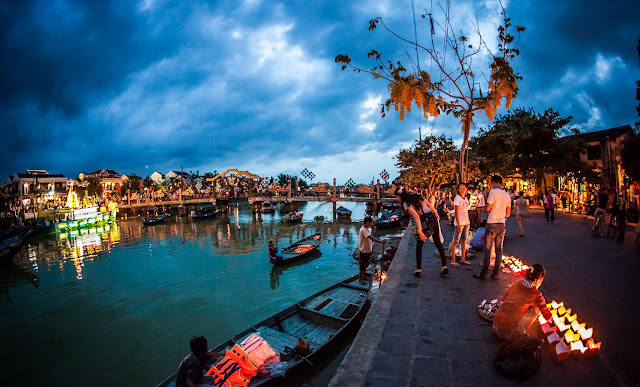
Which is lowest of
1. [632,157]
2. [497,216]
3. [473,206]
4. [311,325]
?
[311,325]

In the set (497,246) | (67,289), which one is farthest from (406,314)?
(67,289)

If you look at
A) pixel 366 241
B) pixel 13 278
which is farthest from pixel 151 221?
pixel 366 241

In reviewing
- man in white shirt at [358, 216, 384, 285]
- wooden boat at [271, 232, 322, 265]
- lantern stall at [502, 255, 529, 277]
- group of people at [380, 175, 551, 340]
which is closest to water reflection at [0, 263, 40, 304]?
wooden boat at [271, 232, 322, 265]

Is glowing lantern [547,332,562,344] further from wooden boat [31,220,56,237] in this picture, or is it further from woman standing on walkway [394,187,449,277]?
wooden boat [31,220,56,237]

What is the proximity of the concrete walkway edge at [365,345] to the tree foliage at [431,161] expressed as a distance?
2028 cm

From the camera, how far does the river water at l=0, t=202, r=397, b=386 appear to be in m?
9.22

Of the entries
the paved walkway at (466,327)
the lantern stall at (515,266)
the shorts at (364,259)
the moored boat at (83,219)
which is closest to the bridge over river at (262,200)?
the moored boat at (83,219)

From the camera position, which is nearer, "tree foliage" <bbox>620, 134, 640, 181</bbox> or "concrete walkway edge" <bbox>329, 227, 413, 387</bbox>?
"concrete walkway edge" <bbox>329, 227, 413, 387</bbox>

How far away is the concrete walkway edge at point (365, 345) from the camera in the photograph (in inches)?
134

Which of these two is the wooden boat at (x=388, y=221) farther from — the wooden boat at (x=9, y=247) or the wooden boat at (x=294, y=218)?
the wooden boat at (x=9, y=247)

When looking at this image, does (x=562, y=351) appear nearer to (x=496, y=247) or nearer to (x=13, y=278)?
(x=496, y=247)

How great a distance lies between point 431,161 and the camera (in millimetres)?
24781

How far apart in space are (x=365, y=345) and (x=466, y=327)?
1524 millimetres

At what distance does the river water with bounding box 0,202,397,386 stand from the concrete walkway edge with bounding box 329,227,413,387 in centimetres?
682
